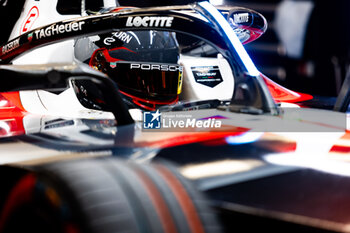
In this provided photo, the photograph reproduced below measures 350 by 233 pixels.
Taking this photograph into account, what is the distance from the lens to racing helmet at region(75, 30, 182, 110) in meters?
1.54

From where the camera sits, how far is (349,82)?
133 centimetres

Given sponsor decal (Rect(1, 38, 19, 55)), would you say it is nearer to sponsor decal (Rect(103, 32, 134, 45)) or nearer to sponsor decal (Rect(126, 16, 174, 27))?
sponsor decal (Rect(103, 32, 134, 45))

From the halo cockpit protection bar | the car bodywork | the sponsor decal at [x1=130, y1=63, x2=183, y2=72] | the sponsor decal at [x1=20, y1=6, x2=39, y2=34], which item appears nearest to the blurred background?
the car bodywork

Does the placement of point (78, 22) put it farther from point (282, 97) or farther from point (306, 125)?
point (282, 97)

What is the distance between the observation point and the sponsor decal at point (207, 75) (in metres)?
1.82

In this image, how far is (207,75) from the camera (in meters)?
1.86

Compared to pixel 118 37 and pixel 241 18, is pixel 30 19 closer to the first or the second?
pixel 118 37

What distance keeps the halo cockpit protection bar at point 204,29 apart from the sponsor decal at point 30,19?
2.17 feet

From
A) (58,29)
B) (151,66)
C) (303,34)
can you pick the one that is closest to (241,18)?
(151,66)

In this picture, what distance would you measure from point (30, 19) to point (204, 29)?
0.96m

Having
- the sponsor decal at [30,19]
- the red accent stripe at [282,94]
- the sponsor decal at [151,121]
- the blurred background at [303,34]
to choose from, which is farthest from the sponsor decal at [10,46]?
the red accent stripe at [282,94]

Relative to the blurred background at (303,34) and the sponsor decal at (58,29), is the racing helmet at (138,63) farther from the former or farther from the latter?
the blurred background at (303,34)

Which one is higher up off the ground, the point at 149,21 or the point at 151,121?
the point at 149,21

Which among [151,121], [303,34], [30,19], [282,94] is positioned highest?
[30,19]
